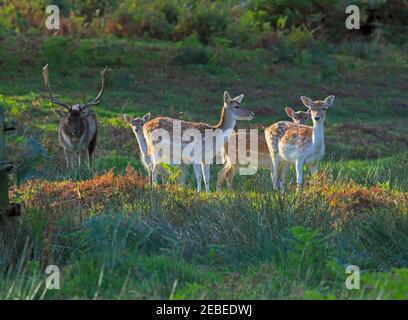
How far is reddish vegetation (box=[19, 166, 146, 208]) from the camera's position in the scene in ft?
34.3

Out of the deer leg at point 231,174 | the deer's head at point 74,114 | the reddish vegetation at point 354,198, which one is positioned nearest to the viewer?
the reddish vegetation at point 354,198

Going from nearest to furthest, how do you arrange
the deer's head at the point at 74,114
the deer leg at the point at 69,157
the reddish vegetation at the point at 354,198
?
the reddish vegetation at the point at 354,198
the deer leg at the point at 69,157
the deer's head at the point at 74,114

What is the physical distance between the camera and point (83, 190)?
36.2ft

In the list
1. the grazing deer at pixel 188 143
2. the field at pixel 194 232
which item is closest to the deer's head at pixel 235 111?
the grazing deer at pixel 188 143

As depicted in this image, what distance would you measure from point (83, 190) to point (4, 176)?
6.78ft

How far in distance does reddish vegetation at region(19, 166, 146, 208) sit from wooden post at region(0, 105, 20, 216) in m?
1.11

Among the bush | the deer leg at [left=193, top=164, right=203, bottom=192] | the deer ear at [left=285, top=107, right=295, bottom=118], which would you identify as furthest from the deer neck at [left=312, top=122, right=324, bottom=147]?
the bush

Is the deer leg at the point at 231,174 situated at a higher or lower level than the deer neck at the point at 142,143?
lower

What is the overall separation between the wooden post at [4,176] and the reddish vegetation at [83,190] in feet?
3.65

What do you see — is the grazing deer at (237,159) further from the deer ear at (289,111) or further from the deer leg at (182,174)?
the deer ear at (289,111)

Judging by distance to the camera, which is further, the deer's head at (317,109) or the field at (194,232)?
the deer's head at (317,109)

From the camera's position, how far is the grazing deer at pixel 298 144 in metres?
13.5

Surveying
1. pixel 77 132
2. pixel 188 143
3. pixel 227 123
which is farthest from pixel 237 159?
pixel 77 132
